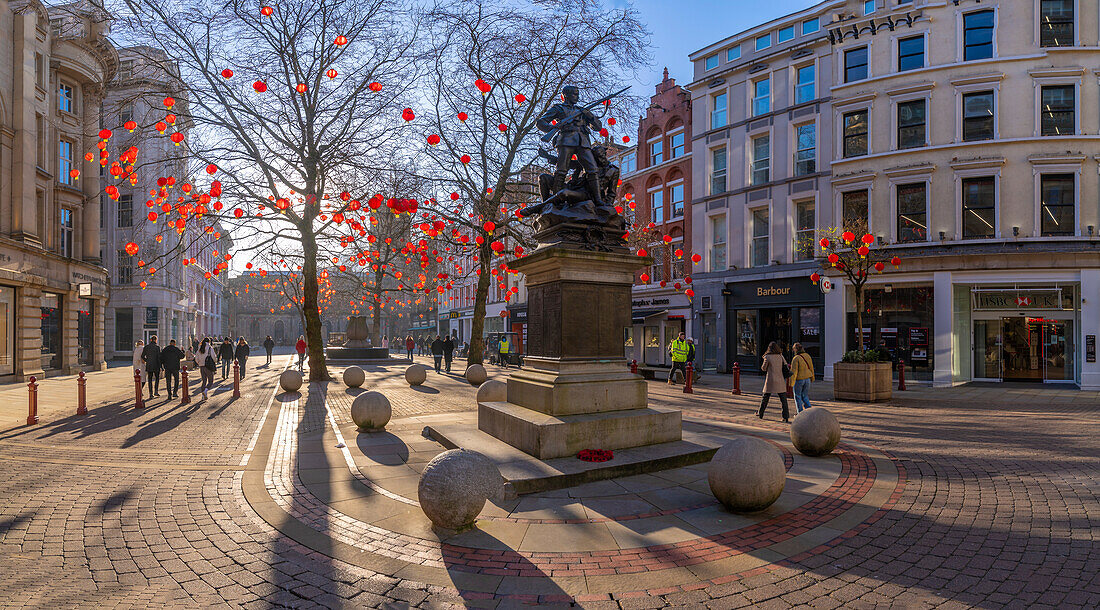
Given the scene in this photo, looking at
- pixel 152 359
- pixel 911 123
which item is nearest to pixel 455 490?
pixel 152 359

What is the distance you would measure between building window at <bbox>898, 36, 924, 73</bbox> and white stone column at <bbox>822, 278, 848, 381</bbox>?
29.9ft

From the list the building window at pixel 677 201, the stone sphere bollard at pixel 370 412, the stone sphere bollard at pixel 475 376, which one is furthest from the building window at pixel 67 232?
the building window at pixel 677 201

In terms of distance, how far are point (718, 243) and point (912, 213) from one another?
879cm

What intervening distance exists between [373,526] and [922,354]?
23.1 meters

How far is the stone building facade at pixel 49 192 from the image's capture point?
2170 cm

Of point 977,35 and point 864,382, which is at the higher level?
point 977,35

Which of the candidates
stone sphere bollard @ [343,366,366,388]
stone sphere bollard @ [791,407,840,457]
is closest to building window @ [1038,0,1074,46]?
stone sphere bollard @ [791,407,840,457]

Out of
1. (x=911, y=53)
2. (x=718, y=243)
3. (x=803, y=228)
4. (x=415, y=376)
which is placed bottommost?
(x=415, y=376)

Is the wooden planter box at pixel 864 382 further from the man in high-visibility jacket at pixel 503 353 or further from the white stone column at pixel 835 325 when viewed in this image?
the man in high-visibility jacket at pixel 503 353

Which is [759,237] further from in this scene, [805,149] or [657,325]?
[657,325]

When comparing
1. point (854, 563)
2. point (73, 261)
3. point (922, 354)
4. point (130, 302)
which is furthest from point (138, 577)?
point (130, 302)

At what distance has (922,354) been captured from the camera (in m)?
21.6

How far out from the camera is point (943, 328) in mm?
20922

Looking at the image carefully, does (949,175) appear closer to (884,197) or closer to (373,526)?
(884,197)
